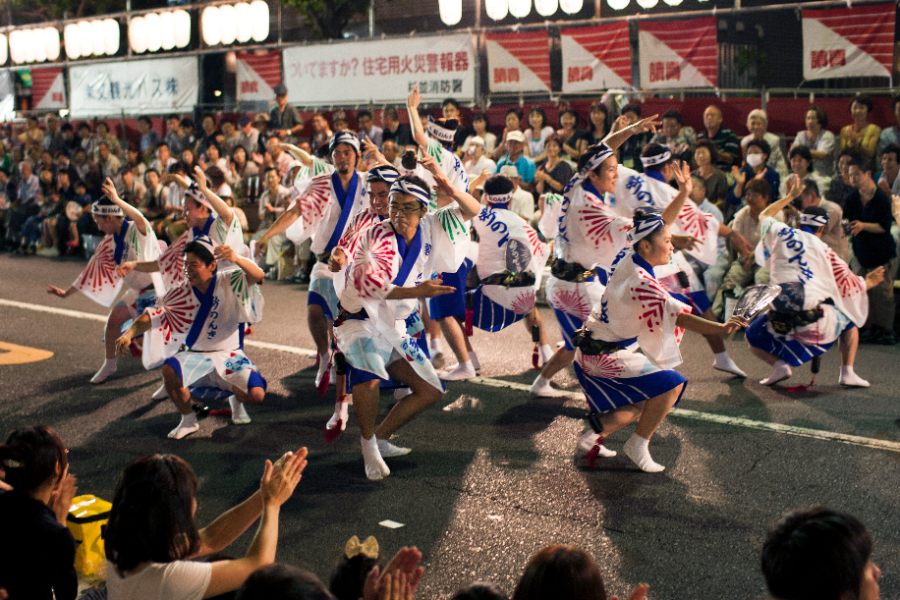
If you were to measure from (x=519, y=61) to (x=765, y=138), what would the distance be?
3.91 meters

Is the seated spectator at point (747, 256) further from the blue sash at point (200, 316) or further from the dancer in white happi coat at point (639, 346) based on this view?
the blue sash at point (200, 316)

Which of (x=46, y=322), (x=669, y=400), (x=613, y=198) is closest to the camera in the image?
(x=669, y=400)

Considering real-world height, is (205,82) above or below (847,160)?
above

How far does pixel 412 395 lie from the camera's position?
21.9ft

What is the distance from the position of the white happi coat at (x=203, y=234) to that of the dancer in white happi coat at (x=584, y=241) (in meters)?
2.40

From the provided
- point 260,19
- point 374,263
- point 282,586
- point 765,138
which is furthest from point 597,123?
point 282,586

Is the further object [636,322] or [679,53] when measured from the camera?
[679,53]

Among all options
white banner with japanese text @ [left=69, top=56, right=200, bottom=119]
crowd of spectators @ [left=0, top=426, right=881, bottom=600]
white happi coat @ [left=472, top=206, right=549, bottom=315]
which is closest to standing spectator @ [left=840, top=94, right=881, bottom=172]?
white happi coat @ [left=472, top=206, right=549, bottom=315]

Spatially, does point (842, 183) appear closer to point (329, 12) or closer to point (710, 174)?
point (710, 174)

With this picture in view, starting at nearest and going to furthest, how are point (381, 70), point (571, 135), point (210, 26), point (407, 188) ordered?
point (407, 188)
point (571, 135)
point (381, 70)
point (210, 26)

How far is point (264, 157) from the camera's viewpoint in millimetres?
16078

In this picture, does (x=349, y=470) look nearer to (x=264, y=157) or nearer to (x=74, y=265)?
(x=264, y=157)

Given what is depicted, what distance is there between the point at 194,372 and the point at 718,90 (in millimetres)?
7860

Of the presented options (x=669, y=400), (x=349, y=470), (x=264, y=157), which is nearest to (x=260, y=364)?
(x=349, y=470)
